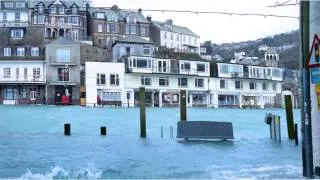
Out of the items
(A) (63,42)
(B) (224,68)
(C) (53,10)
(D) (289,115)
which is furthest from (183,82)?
(D) (289,115)

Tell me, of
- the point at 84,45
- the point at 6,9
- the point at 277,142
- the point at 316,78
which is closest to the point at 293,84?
the point at 84,45

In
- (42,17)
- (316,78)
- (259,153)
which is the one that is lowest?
(259,153)

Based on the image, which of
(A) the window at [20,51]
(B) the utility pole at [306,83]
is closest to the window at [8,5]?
(A) the window at [20,51]

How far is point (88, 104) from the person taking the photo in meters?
81.1

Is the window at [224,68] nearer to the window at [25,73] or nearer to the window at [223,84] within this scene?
the window at [223,84]

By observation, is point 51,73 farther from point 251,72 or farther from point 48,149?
point 48,149

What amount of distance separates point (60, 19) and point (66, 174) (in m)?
93.6

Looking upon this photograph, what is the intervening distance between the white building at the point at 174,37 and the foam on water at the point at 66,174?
333 feet

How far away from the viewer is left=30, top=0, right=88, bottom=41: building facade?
105m

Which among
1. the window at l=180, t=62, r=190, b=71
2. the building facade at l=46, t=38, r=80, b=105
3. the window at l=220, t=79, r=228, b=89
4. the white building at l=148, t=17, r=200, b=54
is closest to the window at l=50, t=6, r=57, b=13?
the building facade at l=46, t=38, r=80, b=105

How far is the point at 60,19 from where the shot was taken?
105812mm

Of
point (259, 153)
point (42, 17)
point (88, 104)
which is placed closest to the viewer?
point (259, 153)

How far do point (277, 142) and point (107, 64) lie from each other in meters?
57.8

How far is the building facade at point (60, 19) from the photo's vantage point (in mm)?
104750
